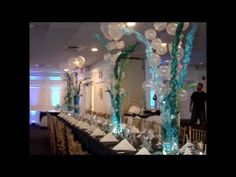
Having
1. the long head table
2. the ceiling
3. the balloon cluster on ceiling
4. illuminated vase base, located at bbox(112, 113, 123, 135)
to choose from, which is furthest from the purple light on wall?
the balloon cluster on ceiling

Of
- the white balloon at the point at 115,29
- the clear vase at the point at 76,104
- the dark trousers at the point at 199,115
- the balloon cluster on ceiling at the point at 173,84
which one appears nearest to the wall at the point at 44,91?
the clear vase at the point at 76,104

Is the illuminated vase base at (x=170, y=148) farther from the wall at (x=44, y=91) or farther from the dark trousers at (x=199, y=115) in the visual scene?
the wall at (x=44, y=91)

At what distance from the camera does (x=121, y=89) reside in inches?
182

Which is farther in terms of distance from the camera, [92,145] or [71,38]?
[71,38]

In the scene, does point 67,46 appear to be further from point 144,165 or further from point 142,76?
point 144,165

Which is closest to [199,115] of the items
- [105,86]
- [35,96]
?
[105,86]

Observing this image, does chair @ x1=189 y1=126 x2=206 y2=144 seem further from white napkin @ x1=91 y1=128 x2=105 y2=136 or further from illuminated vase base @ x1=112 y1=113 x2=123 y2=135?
white napkin @ x1=91 y1=128 x2=105 y2=136

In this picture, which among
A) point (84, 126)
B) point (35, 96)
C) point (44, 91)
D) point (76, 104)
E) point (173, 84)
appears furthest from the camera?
point (44, 91)

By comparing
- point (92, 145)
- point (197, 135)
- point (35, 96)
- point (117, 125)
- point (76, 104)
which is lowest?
point (92, 145)

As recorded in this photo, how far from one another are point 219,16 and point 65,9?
1.25 m

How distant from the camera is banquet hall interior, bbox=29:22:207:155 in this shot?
3.00 metres

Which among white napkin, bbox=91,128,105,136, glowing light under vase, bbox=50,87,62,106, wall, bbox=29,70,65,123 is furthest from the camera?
glowing light under vase, bbox=50,87,62,106

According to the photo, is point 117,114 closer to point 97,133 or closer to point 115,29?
point 97,133
